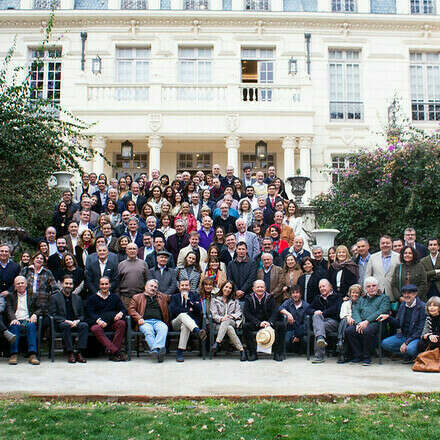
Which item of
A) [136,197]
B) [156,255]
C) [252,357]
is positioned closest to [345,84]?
[136,197]

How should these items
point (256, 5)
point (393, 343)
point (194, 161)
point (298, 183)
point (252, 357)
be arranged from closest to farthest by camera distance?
point (393, 343) < point (252, 357) < point (298, 183) < point (194, 161) < point (256, 5)

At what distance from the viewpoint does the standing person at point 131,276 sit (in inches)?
361

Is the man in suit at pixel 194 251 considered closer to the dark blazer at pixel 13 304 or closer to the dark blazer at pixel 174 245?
the dark blazer at pixel 174 245

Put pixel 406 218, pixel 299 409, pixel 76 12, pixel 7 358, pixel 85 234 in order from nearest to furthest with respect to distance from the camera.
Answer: pixel 299 409, pixel 7 358, pixel 85 234, pixel 406 218, pixel 76 12

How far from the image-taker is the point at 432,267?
910 cm

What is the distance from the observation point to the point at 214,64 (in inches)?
866

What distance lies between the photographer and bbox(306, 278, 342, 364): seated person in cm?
870

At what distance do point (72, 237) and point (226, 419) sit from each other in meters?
5.57

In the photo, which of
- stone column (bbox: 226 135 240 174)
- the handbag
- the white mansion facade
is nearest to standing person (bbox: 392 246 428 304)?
the handbag

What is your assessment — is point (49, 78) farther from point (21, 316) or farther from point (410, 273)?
point (410, 273)

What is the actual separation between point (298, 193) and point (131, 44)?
11.3 meters

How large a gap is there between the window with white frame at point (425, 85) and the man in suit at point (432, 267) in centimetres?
1431

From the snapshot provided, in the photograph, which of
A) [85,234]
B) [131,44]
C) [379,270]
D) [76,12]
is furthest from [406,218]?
[76,12]

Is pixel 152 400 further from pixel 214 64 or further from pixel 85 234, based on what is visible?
pixel 214 64
